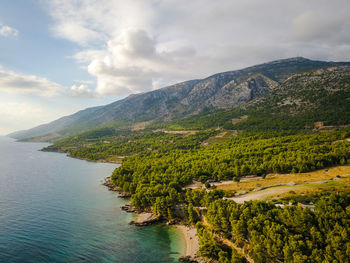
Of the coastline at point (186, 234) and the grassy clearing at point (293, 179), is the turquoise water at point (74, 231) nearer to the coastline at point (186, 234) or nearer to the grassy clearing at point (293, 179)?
the coastline at point (186, 234)

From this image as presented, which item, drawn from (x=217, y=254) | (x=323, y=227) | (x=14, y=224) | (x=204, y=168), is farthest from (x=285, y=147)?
(x=14, y=224)

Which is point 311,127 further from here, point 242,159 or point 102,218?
point 102,218

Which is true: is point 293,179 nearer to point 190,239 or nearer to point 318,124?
point 190,239

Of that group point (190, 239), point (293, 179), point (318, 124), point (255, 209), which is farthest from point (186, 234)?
point (318, 124)

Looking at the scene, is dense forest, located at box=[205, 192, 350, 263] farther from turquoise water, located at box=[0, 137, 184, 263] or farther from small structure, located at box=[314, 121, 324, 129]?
small structure, located at box=[314, 121, 324, 129]

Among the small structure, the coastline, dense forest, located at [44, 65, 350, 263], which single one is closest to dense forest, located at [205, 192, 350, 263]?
dense forest, located at [44, 65, 350, 263]
